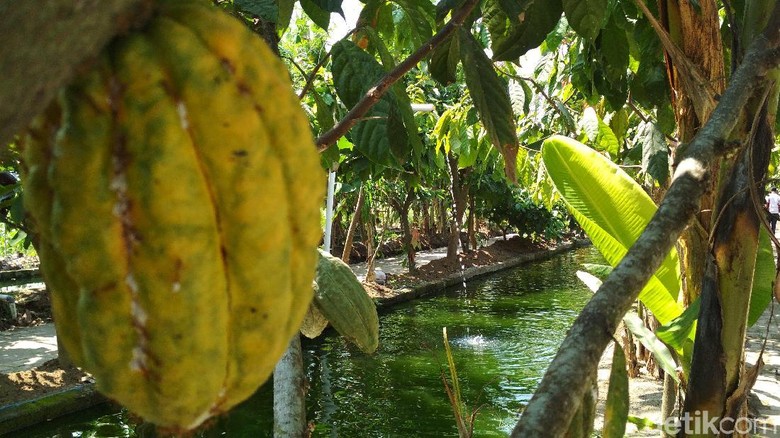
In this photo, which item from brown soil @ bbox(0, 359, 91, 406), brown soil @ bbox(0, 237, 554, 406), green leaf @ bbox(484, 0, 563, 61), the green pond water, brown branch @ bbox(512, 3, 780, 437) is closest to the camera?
brown branch @ bbox(512, 3, 780, 437)

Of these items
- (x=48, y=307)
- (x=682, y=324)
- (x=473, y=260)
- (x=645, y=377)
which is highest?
(x=682, y=324)

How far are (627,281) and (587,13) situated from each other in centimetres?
72

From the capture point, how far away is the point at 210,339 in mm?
453

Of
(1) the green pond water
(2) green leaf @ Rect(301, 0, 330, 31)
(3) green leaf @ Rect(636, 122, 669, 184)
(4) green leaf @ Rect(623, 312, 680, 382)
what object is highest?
(2) green leaf @ Rect(301, 0, 330, 31)

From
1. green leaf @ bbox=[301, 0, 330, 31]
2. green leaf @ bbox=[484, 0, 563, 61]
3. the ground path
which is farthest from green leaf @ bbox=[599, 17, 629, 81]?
the ground path

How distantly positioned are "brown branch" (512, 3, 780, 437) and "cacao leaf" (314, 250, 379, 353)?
564mm

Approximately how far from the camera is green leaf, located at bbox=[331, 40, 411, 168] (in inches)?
50.9

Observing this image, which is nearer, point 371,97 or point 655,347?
point 371,97

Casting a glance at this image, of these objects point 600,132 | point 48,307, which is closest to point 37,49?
point 600,132

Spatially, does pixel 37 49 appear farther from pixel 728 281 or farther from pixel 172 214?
pixel 728 281

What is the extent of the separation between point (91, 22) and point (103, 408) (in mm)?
6469

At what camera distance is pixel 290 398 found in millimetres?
1100

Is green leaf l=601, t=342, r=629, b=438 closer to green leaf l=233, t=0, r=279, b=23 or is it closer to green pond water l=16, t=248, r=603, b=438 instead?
green leaf l=233, t=0, r=279, b=23

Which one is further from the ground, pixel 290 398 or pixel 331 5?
pixel 331 5
